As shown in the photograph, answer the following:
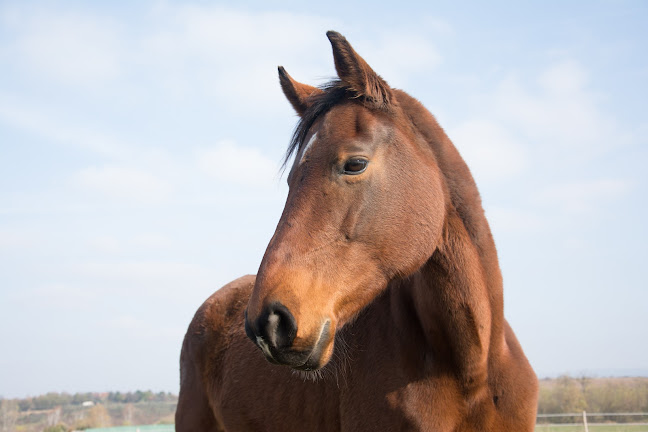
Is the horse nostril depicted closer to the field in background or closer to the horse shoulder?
the horse shoulder

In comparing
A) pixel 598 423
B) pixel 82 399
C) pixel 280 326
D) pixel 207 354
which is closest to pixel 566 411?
pixel 598 423

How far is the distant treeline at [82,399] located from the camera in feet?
251

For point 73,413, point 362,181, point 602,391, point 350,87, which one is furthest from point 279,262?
point 73,413

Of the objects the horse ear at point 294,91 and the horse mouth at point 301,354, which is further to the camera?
the horse ear at point 294,91

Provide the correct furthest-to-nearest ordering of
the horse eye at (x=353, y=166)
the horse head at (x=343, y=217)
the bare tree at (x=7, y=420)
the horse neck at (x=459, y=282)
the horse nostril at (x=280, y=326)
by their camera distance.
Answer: the bare tree at (x=7, y=420)
the horse neck at (x=459, y=282)
the horse eye at (x=353, y=166)
the horse head at (x=343, y=217)
the horse nostril at (x=280, y=326)

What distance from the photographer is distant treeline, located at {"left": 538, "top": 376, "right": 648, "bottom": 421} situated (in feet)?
98.2

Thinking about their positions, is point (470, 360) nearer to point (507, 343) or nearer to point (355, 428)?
point (507, 343)

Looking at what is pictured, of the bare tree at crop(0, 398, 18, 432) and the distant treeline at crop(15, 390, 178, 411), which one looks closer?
the bare tree at crop(0, 398, 18, 432)

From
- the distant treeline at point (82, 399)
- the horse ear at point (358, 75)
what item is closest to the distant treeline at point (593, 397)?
the horse ear at point (358, 75)

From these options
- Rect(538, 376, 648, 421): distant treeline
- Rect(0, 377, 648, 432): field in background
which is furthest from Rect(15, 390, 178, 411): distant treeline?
Rect(538, 376, 648, 421): distant treeline

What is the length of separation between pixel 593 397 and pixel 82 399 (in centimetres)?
8523

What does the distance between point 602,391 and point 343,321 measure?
3495 cm

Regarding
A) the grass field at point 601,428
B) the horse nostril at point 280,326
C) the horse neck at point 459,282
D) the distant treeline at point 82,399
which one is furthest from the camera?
the distant treeline at point 82,399

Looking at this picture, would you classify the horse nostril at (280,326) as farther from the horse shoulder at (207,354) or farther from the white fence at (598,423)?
the white fence at (598,423)
